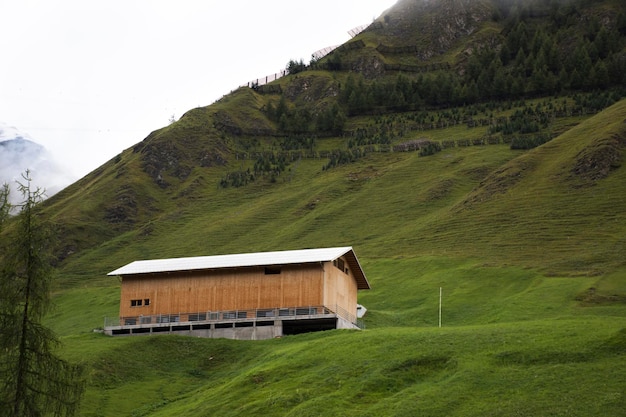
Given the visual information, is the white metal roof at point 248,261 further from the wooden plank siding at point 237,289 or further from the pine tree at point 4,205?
the pine tree at point 4,205

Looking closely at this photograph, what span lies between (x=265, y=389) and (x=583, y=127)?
4096 inches

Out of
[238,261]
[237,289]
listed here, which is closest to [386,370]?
[237,289]

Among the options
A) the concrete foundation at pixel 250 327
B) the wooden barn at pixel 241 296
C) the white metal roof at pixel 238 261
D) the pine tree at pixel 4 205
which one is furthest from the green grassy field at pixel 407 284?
the pine tree at pixel 4 205

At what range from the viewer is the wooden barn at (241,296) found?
6316cm

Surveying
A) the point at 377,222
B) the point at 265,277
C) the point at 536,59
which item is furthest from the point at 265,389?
the point at 536,59

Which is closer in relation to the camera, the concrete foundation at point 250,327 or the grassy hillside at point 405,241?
the grassy hillside at point 405,241

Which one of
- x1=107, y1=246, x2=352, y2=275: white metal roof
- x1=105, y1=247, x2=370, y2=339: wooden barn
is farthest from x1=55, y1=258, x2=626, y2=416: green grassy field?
x1=107, y1=246, x2=352, y2=275: white metal roof

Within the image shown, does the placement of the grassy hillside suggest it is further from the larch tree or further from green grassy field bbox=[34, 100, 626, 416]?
the larch tree

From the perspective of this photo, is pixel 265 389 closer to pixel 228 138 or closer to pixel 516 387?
pixel 516 387

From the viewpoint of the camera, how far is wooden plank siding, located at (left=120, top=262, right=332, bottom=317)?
64000mm

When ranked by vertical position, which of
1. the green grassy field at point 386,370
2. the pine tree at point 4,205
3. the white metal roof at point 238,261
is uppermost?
the pine tree at point 4,205

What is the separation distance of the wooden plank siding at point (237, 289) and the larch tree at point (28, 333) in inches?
1265

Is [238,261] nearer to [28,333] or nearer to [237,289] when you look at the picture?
[237,289]

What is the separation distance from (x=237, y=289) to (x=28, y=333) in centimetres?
3438
